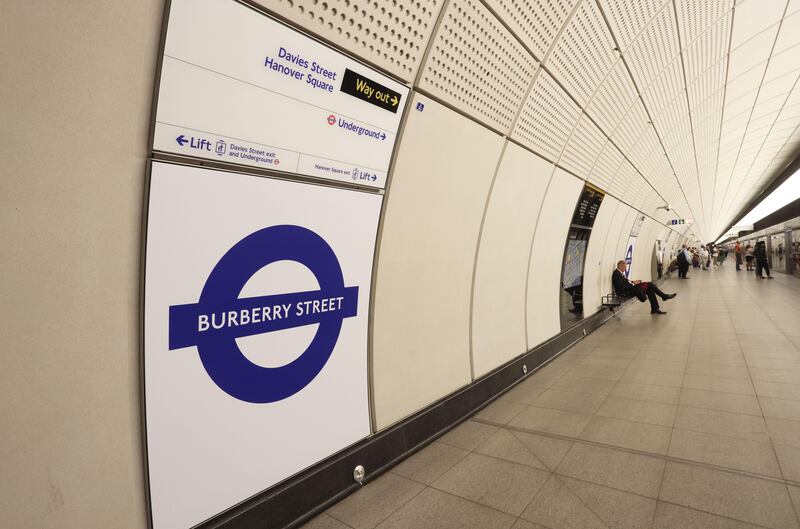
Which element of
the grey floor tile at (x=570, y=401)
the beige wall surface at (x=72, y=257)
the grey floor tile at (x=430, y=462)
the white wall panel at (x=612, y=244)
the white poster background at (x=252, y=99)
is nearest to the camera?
the beige wall surface at (x=72, y=257)

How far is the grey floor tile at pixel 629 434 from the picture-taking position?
108 inches

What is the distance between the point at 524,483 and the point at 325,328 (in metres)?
1.65

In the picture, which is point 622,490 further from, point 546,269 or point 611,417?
point 546,269

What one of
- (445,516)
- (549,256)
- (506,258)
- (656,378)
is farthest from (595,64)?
(445,516)

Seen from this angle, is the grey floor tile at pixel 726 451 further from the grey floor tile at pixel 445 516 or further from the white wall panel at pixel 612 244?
the white wall panel at pixel 612 244

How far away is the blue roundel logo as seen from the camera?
172 cm

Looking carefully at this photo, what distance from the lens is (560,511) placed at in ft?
6.83

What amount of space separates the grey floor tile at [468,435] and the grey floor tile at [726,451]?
1320 millimetres

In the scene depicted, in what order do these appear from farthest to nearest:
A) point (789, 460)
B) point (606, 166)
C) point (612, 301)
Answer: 1. point (612, 301)
2. point (606, 166)
3. point (789, 460)

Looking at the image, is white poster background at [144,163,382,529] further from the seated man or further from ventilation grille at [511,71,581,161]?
the seated man

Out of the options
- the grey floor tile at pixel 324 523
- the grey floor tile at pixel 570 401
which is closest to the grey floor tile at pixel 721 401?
the grey floor tile at pixel 570 401

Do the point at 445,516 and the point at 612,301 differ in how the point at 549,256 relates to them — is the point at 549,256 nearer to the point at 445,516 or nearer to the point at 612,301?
the point at 445,516

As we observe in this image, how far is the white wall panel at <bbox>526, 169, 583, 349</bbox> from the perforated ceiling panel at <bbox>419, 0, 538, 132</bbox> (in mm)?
1827

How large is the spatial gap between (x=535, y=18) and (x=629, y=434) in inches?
135
